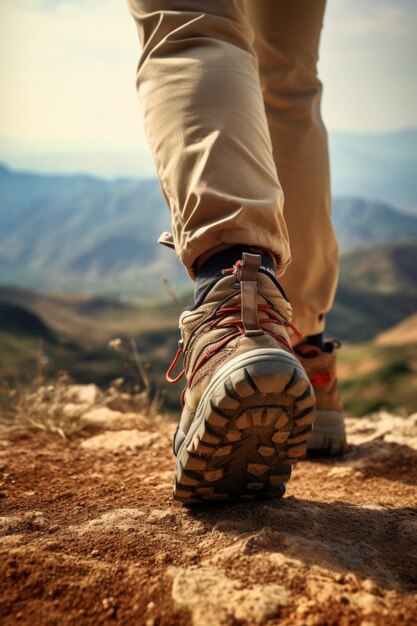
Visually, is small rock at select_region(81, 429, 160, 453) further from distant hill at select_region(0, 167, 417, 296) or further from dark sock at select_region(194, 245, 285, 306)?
distant hill at select_region(0, 167, 417, 296)

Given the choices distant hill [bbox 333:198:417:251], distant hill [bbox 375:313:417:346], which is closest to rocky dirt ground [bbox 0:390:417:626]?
distant hill [bbox 375:313:417:346]

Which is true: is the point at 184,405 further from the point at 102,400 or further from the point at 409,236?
the point at 409,236

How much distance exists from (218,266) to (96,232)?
151442mm

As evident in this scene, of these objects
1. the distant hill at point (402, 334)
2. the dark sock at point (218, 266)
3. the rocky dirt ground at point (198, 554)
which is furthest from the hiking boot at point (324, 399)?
the distant hill at point (402, 334)

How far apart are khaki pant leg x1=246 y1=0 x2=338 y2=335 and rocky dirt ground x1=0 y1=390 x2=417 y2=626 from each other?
0.66 metres

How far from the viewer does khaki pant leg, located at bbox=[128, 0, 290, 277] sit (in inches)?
55.7

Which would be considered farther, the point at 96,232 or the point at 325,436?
the point at 96,232

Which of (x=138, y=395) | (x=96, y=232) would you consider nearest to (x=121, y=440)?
(x=138, y=395)

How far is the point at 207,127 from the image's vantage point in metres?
1.45

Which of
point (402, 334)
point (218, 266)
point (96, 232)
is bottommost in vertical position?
point (96, 232)

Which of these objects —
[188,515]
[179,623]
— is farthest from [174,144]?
[179,623]

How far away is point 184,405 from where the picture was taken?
1507mm

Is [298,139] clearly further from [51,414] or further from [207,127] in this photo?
[51,414]

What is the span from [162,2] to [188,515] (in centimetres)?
122
